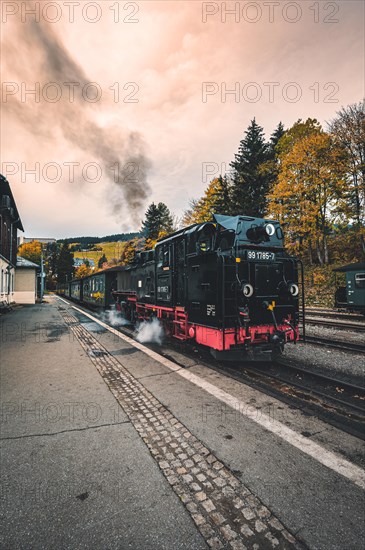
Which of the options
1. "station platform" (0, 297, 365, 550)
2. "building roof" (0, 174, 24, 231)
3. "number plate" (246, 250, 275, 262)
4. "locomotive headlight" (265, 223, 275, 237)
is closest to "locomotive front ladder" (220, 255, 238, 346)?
"number plate" (246, 250, 275, 262)

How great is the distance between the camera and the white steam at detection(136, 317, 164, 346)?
9807 mm

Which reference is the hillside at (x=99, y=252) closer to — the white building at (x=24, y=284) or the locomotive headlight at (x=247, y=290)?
the white building at (x=24, y=284)

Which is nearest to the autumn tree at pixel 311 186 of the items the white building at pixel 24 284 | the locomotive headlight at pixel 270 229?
the locomotive headlight at pixel 270 229

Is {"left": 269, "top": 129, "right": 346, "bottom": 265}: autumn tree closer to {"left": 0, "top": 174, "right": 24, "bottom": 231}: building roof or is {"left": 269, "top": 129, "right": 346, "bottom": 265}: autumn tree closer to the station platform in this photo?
the station platform

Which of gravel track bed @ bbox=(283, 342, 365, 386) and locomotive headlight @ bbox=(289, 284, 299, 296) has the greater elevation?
locomotive headlight @ bbox=(289, 284, 299, 296)

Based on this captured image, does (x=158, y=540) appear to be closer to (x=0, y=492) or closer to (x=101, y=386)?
(x=0, y=492)

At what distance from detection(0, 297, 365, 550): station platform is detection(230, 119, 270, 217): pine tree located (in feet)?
89.0

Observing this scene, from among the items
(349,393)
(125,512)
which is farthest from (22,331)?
(349,393)

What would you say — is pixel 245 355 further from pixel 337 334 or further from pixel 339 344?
pixel 337 334

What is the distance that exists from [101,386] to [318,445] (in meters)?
4.03

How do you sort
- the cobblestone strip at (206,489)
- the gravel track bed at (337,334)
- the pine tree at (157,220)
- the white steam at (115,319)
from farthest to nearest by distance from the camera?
the pine tree at (157,220)
the white steam at (115,319)
the gravel track bed at (337,334)
the cobblestone strip at (206,489)

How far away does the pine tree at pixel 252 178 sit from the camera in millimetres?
29500

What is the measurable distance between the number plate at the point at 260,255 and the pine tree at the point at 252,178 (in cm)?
2393

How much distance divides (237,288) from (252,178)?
27.2 metres
